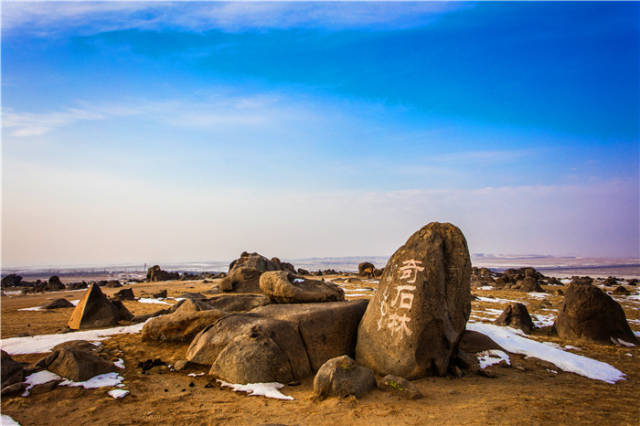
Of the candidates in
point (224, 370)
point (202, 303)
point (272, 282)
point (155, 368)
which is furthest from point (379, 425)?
point (202, 303)

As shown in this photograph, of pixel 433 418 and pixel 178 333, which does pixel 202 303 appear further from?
pixel 433 418

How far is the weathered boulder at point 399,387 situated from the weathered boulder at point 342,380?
227 millimetres

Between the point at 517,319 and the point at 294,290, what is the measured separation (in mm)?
8969

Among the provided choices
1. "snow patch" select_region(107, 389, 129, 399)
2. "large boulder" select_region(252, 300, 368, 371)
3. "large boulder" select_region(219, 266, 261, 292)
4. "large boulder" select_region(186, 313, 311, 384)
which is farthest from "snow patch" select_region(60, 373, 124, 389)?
"large boulder" select_region(219, 266, 261, 292)

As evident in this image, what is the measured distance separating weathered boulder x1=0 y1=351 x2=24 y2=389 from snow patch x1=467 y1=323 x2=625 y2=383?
38.0ft

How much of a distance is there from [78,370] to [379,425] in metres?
5.76

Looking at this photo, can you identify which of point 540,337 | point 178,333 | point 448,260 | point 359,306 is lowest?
point 540,337

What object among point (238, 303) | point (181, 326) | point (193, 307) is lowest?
point (181, 326)

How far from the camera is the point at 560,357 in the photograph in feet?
31.8

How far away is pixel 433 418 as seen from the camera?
571cm

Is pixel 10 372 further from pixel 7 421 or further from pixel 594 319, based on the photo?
pixel 594 319

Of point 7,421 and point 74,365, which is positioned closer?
point 7,421

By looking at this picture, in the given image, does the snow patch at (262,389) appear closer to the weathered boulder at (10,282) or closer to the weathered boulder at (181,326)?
the weathered boulder at (181,326)

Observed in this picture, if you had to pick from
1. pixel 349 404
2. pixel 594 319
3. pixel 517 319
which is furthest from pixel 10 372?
pixel 594 319
